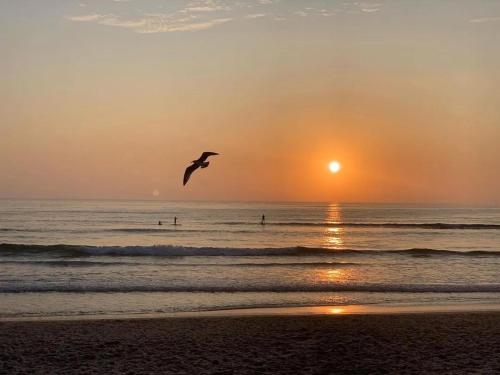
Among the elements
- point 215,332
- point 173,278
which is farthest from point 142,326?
point 173,278

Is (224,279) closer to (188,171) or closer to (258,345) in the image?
(258,345)

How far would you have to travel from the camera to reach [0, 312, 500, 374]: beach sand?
9.01 meters

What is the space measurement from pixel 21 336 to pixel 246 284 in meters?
9.91

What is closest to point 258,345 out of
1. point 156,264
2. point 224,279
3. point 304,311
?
point 304,311

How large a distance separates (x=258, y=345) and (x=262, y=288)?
8.43 metres

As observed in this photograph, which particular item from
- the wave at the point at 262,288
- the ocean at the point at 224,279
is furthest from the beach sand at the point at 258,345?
the wave at the point at 262,288

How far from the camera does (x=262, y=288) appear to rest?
747 inches

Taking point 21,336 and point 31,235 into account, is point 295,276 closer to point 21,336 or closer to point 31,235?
point 21,336

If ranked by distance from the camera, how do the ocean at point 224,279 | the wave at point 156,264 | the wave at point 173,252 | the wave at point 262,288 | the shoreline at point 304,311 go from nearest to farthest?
the shoreline at point 304,311
the ocean at point 224,279
the wave at point 262,288
the wave at point 156,264
the wave at point 173,252

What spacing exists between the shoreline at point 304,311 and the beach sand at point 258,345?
24.6 inches

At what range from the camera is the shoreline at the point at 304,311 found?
44.4 ft

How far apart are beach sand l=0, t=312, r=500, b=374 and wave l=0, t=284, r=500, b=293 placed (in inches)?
206

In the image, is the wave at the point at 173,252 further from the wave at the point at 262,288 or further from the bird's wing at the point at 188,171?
the bird's wing at the point at 188,171

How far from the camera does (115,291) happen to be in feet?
59.9
